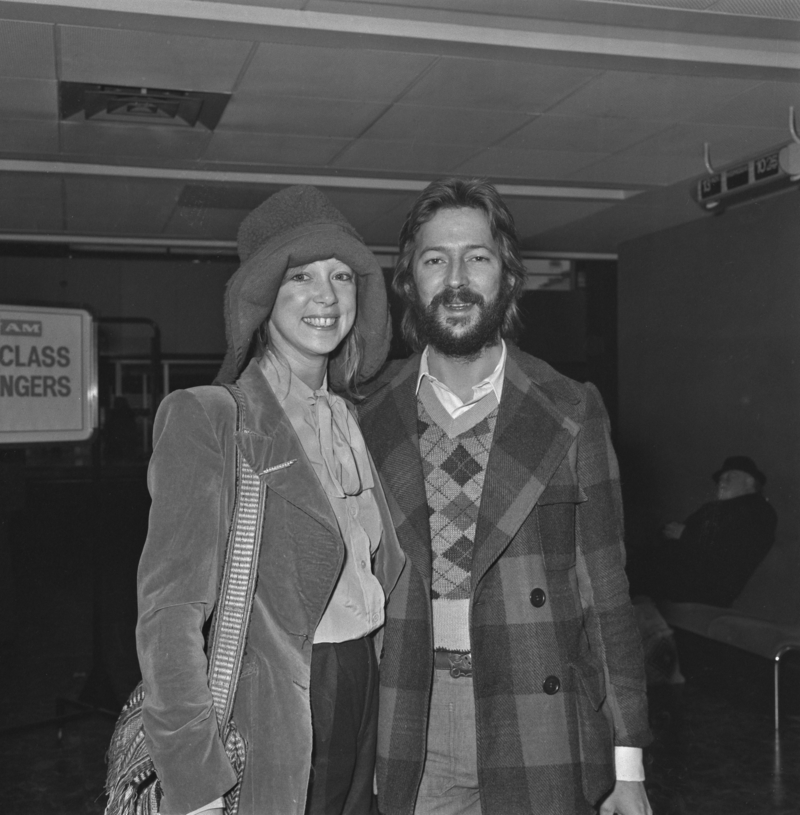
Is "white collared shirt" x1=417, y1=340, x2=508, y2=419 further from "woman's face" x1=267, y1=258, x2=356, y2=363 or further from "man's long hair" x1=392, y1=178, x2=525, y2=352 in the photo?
"woman's face" x1=267, y1=258, x2=356, y2=363

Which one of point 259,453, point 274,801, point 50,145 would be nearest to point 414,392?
point 259,453

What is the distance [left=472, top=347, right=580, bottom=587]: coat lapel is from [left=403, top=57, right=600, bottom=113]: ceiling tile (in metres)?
2.15

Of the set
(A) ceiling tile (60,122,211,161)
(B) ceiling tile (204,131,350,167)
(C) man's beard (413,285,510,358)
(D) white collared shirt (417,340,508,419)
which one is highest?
(B) ceiling tile (204,131,350,167)

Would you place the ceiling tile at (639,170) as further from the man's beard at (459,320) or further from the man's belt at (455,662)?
the man's belt at (455,662)

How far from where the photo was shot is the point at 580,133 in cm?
446

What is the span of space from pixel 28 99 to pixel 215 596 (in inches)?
120

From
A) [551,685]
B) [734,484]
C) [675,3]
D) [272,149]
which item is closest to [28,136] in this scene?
[272,149]

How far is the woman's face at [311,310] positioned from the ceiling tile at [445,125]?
2551 mm

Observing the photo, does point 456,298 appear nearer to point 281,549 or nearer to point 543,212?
point 281,549

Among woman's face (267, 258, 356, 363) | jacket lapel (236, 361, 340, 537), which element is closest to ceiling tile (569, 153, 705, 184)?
woman's face (267, 258, 356, 363)

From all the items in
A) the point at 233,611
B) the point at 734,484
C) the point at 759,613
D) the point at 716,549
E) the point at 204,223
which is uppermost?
the point at 204,223

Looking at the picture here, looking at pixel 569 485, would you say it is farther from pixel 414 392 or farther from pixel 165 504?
pixel 165 504

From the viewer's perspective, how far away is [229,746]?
1464 millimetres

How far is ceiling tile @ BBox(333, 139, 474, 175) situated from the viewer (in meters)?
4.44
